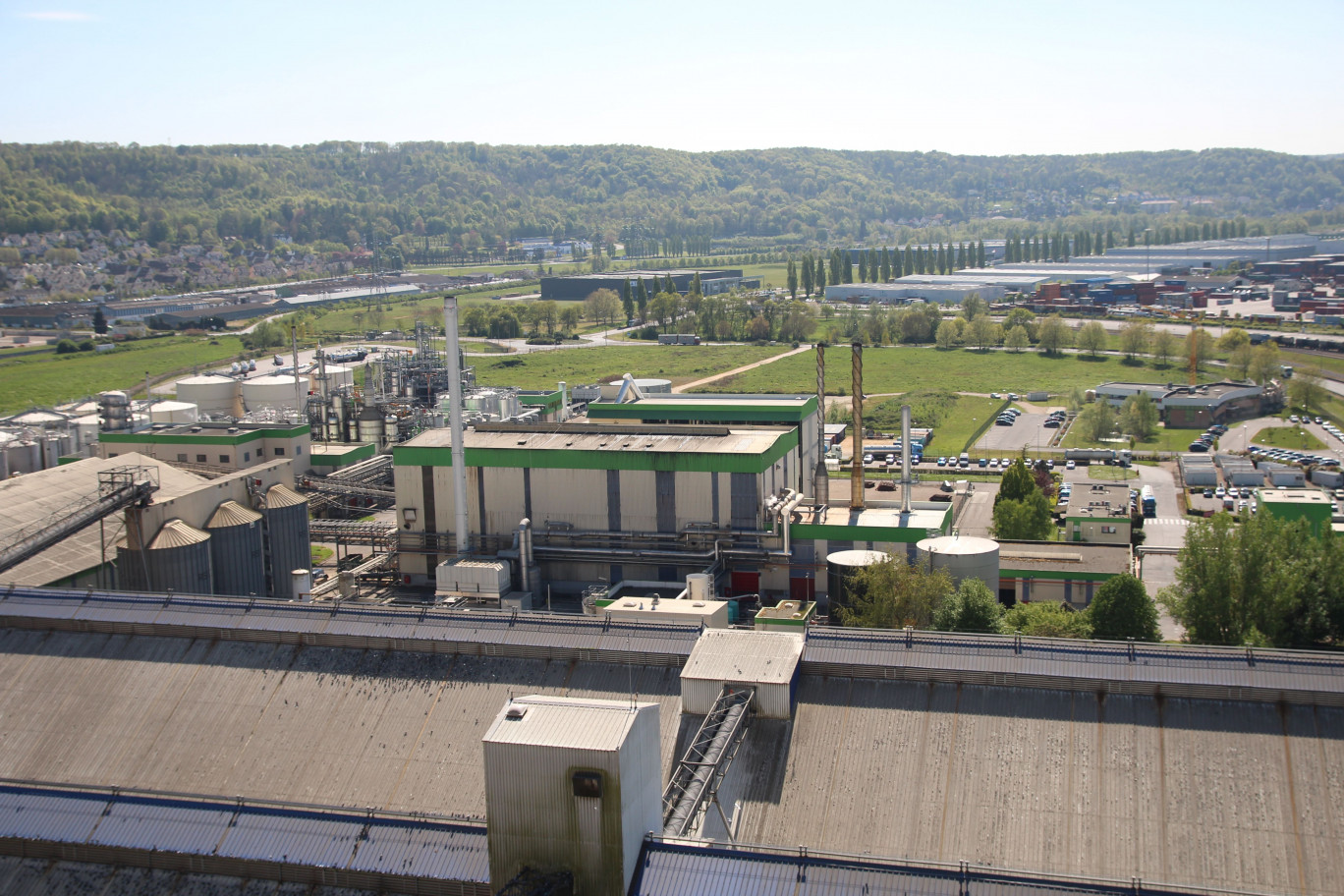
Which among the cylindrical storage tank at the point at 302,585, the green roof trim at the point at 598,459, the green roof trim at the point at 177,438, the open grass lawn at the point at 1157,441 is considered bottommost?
the open grass lawn at the point at 1157,441

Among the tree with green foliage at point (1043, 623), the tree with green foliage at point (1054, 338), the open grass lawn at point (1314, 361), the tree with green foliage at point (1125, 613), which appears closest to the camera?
the tree with green foliage at point (1043, 623)

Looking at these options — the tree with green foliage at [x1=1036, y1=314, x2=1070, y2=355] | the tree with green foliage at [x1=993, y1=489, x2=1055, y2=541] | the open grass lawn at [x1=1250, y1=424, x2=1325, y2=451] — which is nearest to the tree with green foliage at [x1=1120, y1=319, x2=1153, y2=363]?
the tree with green foliage at [x1=1036, y1=314, x2=1070, y2=355]

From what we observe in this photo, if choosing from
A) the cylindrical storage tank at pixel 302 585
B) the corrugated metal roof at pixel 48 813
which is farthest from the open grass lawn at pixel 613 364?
the corrugated metal roof at pixel 48 813

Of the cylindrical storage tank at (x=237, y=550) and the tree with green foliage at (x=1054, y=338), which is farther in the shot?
the tree with green foliage at (x=1054, y=338)

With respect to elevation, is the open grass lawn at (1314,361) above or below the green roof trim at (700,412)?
below

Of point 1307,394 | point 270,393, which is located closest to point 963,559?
point 270,393

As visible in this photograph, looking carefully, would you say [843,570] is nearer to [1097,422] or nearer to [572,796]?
[572,796]

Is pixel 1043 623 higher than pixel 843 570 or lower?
lower

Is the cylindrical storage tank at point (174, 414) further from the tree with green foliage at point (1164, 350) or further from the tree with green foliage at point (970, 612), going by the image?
the tree with green foliage at point (1164, 350)

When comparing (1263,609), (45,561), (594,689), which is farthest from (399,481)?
(1263,609)
